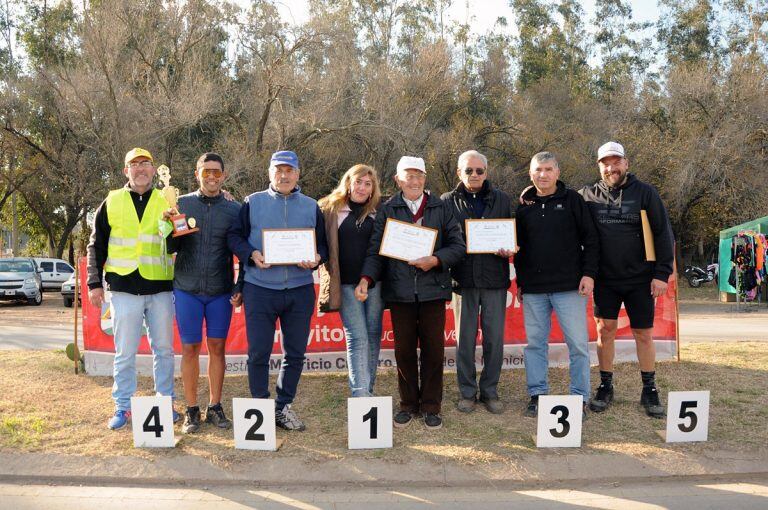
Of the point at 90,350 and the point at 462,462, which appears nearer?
the point at 462,462

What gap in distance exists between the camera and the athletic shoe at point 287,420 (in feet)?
16.4

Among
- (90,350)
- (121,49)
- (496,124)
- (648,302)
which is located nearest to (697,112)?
(496,124)

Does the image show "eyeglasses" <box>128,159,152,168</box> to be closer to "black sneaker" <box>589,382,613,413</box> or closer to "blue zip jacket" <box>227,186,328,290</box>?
"blue zip jacket" <box>227,186,328,290</box>

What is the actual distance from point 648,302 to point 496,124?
2358 cm

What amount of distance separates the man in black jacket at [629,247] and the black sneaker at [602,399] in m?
0.32

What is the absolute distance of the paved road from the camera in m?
3.78

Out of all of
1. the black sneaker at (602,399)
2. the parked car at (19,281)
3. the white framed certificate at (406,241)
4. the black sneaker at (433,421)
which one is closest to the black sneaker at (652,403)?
the black sneaker at (602,399)

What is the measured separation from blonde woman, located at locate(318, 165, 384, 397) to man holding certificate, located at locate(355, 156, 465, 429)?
0.13 meters

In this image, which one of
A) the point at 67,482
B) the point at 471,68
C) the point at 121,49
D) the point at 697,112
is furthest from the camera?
the point at 471,68

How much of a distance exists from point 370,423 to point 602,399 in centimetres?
216

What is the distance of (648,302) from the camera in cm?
518

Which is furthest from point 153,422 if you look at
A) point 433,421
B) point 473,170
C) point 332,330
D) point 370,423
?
point 473,170

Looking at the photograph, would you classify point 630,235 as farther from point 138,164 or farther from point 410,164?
point 138,164

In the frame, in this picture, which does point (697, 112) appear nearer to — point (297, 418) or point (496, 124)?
point (496, 124)
